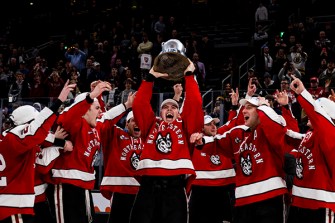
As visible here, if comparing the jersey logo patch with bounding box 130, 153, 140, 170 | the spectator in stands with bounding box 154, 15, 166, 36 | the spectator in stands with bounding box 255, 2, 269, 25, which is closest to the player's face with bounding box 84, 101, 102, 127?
the jersey logo patch with bounding box 130, 153, 140, 170

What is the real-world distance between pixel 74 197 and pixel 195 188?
1.81m

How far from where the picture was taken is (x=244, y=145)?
689 cm

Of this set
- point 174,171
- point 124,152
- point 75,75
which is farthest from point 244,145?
point 75,75

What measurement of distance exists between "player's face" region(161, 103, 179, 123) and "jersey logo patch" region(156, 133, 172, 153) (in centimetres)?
22

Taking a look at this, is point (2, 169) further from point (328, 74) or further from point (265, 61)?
point (265, 61)

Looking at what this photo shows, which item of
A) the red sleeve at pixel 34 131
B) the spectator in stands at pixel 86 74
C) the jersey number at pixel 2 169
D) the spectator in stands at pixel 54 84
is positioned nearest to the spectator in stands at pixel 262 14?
the spectator in stands at pixel 86 74

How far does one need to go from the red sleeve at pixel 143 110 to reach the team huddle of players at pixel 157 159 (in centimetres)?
1

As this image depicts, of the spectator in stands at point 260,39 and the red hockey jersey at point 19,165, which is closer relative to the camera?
the red hockey jersey at point 19,165

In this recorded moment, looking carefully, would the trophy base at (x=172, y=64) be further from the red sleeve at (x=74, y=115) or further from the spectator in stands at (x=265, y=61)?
the spectator in stands at (x=265, y=61)

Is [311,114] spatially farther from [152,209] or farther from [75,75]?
[75,75]

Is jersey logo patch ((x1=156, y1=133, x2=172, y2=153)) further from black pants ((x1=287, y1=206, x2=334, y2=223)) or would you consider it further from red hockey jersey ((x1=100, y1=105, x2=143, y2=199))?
black pants ((x1=287, y1=206, x2=334, y2=223))

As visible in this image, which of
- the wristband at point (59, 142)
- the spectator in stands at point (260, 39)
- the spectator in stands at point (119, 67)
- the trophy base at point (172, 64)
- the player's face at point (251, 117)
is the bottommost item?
the spectator in stands at point (119, 67)

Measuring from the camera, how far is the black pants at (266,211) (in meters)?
6.50

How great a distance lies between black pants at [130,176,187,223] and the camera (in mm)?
6527
